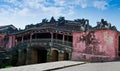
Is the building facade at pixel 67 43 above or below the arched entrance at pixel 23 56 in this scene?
above

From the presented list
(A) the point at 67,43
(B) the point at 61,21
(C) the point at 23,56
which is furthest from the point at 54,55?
(B) the point at 61,21

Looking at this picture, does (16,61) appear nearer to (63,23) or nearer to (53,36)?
(53,36)

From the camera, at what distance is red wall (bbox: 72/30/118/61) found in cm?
2465

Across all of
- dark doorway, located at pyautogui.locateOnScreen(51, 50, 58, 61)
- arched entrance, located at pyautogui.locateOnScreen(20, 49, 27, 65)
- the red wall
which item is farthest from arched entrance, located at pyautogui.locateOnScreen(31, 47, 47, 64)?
the red wall

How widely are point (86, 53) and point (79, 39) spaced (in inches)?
88.8

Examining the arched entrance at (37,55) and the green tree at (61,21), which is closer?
the arched entrance at (37,55)

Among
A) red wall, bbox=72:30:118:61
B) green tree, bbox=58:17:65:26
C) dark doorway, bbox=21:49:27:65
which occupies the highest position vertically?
green tree, bbox=58:17:65:26

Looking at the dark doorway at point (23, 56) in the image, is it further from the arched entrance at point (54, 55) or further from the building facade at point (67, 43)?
the arched entrance at point (54, 55)

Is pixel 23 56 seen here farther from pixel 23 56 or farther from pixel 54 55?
pixel 54 55

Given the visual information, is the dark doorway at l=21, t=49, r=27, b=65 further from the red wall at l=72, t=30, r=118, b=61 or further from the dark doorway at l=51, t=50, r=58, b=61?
the red wall at l=72, t=30, r=118, b=61

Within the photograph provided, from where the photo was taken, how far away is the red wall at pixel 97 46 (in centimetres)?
2465

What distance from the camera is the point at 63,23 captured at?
132 feet

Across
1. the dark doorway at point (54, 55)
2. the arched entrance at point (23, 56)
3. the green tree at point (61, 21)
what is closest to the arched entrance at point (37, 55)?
the arched entrance at point (23, 56)

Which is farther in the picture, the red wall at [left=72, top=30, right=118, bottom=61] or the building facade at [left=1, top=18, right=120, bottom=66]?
the building facade at [left=1, top=18, right=120, bottom=66]
